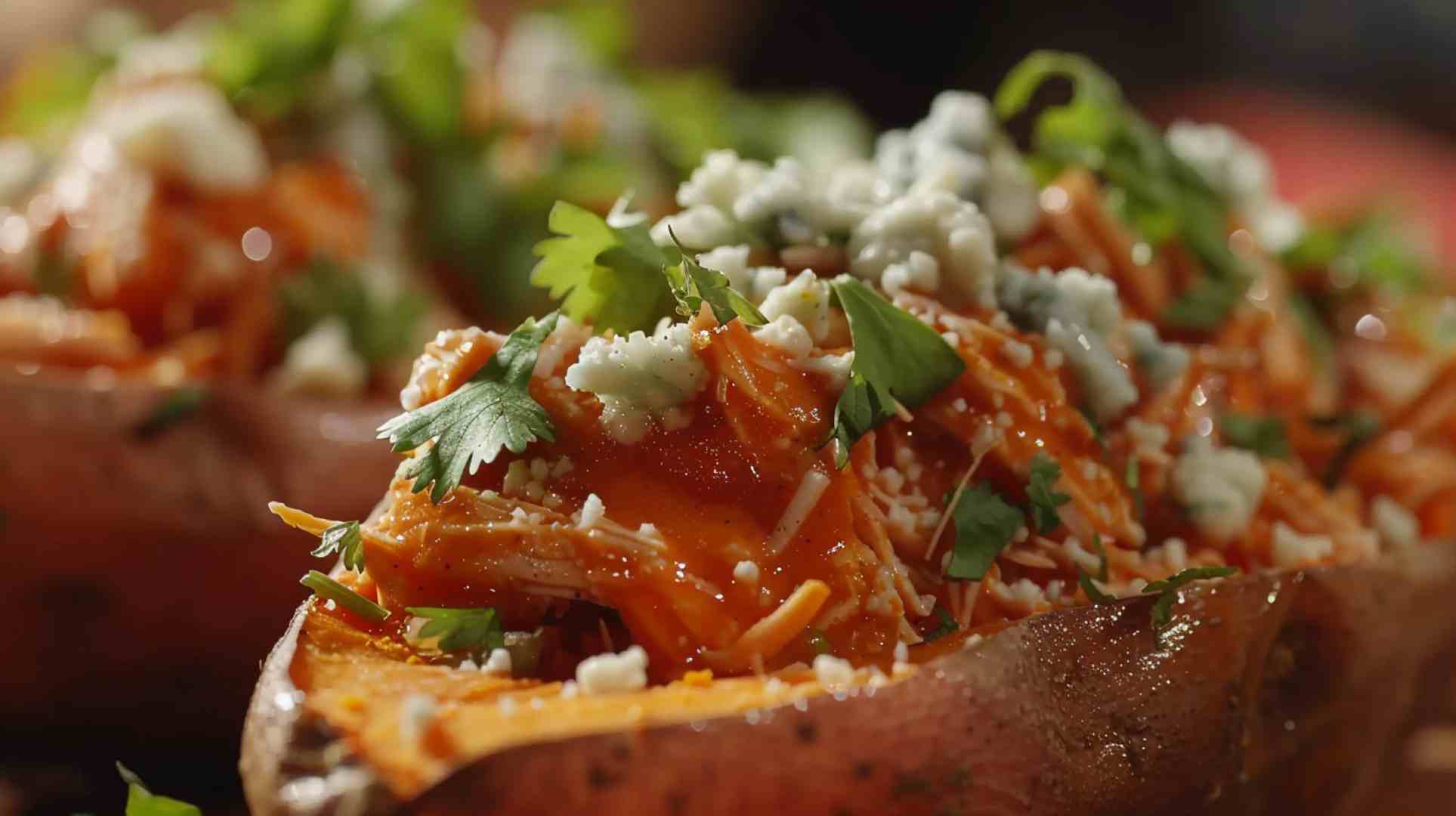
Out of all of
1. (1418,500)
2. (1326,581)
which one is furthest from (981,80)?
(1326,581)

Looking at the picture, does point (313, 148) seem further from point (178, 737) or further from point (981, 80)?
point (981, 80)

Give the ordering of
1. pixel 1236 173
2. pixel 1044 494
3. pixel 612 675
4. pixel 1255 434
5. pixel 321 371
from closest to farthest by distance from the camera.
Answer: pixel 612 675, pixel 1044 494, pixel 1255 434, pixel 1236 173, pixel 321 371

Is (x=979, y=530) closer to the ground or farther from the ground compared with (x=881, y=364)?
closer to the ground

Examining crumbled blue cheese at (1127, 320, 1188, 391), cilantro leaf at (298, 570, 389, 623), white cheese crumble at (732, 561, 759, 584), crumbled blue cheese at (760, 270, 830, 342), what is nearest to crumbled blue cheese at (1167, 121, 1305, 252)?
crumbled blue cheese at (1127, 320, 1188, 391)

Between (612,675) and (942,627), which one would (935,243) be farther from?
(612,675)

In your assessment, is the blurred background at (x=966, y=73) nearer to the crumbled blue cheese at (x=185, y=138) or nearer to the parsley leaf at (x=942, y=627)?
the crumbled blue cheese at (x=185, y=138)

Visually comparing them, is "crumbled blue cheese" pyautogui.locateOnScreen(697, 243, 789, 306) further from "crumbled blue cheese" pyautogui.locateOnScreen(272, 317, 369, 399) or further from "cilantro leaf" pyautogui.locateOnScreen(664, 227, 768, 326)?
"crumbled blue cheese" pyautogui.locateOnScreen(272, 317, 369, 399)

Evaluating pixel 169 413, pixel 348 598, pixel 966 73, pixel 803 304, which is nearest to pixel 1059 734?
pixel 803 304
